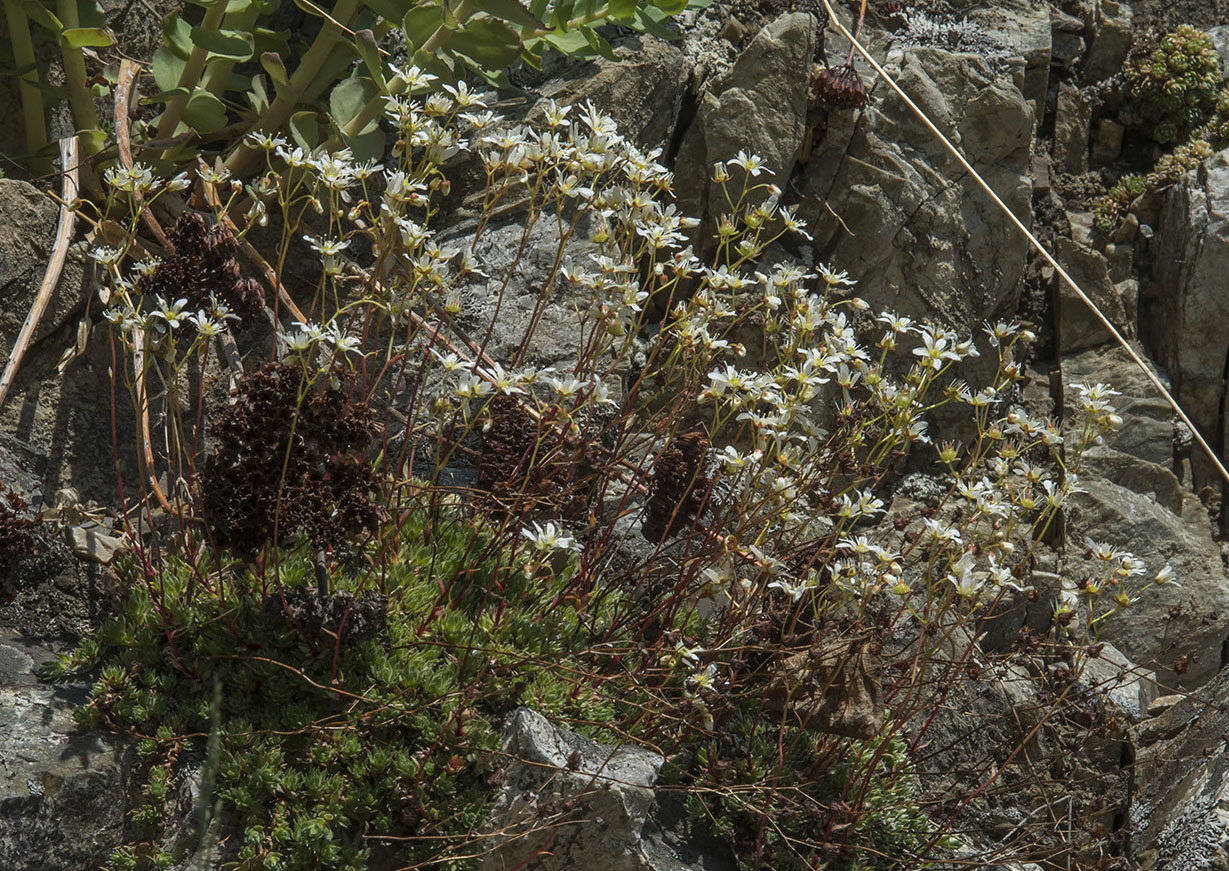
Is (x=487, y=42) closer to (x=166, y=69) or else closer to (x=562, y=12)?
(x=562, y=12)

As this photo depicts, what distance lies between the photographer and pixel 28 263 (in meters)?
4.01

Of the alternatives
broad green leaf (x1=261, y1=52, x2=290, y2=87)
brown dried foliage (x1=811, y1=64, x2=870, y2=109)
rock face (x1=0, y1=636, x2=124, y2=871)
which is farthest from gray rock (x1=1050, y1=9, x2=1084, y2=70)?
rock face (x1=0, y1=636, x2=124, y2=871)

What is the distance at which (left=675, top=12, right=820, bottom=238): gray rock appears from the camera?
5.35 meters

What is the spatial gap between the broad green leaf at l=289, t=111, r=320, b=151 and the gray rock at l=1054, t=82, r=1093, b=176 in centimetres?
450

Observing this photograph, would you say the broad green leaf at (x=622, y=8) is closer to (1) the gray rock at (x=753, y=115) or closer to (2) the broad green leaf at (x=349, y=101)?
(2) the broad green leaf at (x=349, y=101)

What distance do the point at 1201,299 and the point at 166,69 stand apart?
17.7 feet

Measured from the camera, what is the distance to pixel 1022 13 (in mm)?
6285

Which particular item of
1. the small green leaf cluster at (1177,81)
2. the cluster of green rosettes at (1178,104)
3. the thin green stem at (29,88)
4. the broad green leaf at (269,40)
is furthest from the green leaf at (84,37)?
the small green leaf cluster at (1177,81)

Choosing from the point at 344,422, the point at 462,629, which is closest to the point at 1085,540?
the point at 462,629

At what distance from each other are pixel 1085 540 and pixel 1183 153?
264cm

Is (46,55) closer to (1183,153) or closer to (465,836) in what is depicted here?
(465,836)

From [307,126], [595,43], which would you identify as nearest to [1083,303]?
[595,43]

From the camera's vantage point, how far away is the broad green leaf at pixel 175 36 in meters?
4.04

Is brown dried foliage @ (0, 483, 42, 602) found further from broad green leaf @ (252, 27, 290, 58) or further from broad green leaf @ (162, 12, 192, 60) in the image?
broad green leaf @ (252, 27, 290, 58)
